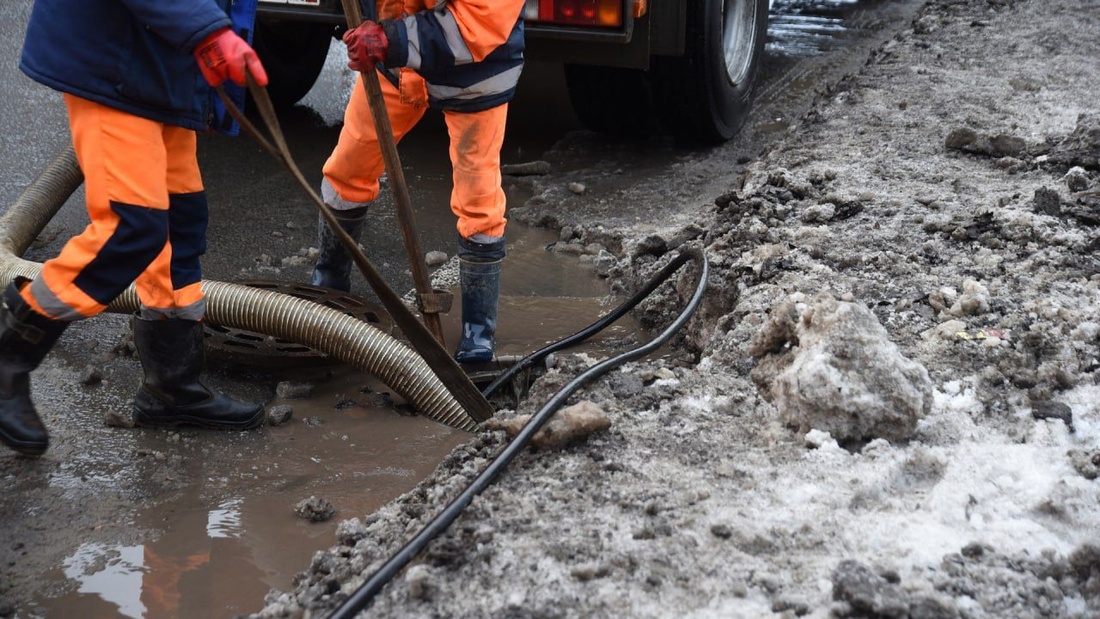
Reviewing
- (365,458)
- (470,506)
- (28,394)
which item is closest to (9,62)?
(28,394)

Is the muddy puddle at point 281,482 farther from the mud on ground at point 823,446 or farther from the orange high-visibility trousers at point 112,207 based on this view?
the orange high-visibility trousers at point 112,207

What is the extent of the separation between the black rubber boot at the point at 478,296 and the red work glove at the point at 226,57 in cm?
106

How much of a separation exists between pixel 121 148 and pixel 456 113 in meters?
1.03

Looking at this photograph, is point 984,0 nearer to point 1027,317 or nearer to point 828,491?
point 1027,317

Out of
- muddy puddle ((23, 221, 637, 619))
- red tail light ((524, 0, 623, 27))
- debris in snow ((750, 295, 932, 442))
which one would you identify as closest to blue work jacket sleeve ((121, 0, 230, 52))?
muddy puddle ((23, 221, 637, 619))

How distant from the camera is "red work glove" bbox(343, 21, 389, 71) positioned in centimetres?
282

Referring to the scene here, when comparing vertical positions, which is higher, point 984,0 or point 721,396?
point 984,0

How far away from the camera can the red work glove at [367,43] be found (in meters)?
2.82

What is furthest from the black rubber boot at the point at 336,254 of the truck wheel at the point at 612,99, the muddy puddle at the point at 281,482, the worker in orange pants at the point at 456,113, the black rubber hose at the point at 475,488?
the truck wheel at the point at 612,99

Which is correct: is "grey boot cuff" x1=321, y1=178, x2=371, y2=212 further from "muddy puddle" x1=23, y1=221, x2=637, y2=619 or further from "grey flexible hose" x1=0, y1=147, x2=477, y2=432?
"muddy puddle" x1=23, y1=221, x2=637, y2=619

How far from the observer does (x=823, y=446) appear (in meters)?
2.38

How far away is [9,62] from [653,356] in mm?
4228

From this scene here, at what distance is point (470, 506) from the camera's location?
2.18 m

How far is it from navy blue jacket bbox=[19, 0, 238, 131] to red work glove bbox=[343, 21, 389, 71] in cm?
45
